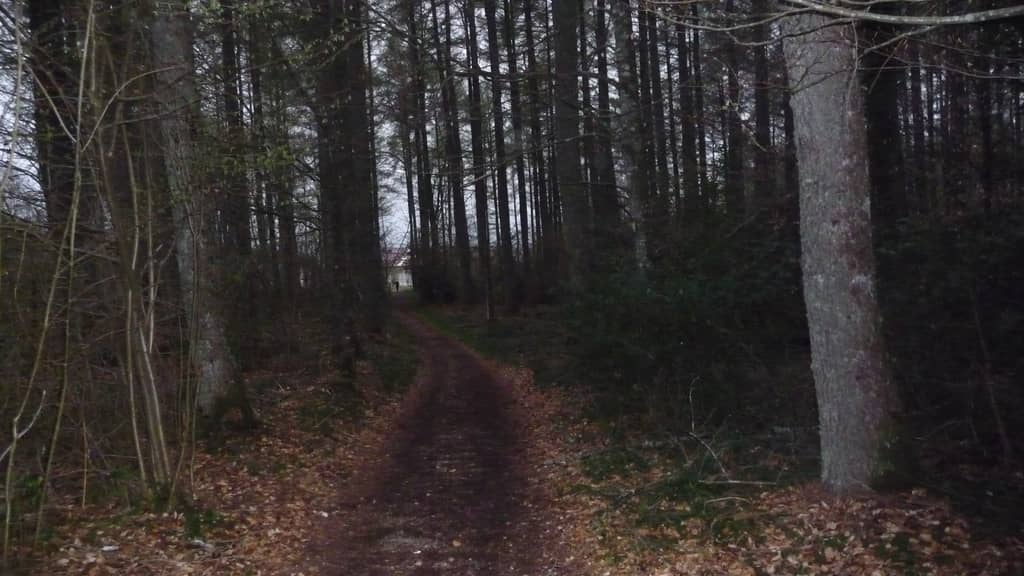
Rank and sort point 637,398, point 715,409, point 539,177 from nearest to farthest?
point 715,409
point 637,398
point 539,177

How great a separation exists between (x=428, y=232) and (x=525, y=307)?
1140 cm

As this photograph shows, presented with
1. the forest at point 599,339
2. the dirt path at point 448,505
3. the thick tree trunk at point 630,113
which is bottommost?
the dirt path at point 448,505

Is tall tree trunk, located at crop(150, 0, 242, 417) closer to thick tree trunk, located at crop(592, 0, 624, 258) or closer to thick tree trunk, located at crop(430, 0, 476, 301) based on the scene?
thick tree trunk, located at crop(592, 0, 624, 258)

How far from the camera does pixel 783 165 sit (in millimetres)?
13492

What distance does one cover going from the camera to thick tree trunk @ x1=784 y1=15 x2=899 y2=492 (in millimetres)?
6969

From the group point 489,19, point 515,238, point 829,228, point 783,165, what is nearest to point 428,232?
point 515,238

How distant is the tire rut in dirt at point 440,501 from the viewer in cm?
751

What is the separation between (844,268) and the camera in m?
6.98

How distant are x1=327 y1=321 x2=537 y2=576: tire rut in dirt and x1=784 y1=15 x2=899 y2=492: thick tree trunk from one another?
285cm

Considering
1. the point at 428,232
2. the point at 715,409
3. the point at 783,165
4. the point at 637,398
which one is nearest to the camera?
the point at 715,409

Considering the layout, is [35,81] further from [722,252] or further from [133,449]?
[722,252]

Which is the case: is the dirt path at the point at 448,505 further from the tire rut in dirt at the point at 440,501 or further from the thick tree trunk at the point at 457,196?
the thick tree trunk at the point at 457,196

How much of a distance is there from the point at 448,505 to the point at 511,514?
0.74m

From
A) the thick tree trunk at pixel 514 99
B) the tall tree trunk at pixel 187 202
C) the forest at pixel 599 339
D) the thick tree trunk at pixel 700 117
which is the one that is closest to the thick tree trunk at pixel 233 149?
the forest at pixel 599 339
